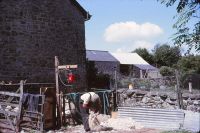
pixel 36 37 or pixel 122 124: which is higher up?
pixel 36 37

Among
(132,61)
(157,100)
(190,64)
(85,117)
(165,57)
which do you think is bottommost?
(85,117)

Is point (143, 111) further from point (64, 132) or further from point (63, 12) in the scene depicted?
point (63, 12)

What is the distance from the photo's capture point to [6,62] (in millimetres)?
18516

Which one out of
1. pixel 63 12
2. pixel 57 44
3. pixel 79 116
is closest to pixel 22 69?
pixel 57 44

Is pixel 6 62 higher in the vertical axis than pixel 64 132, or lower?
higher

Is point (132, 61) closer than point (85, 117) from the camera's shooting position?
No

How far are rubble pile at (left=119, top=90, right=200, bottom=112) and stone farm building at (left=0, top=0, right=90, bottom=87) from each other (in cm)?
504

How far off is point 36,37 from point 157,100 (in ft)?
24.9

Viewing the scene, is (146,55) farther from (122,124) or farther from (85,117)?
(85,117)

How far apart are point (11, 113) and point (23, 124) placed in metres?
0.59

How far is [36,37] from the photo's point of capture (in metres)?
19.7

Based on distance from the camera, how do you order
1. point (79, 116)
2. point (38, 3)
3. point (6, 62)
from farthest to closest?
1. point (38, 3)
2. point (6, 62)
3. point (79, 116)

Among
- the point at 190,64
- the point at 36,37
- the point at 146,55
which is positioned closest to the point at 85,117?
the point at 36,37

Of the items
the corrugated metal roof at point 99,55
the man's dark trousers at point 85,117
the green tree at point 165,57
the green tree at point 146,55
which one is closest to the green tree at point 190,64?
the corrugated metal roof at point 99,55
